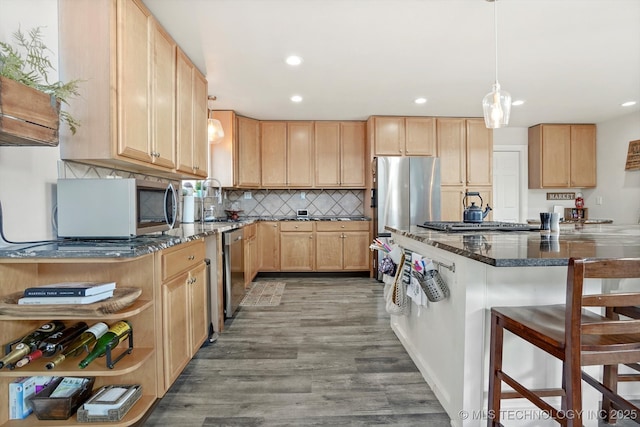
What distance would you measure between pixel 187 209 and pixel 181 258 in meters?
1.60

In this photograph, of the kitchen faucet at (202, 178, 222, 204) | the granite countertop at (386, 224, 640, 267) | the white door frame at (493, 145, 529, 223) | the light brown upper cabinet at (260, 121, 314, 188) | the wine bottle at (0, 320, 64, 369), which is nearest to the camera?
the granite countertop at (386, 224, 640, 267)

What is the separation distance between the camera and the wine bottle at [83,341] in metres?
1.32

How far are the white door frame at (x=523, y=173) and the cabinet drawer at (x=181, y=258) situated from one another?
4.91 meters

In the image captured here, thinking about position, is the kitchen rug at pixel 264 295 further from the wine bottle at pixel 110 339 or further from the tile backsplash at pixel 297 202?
the wine bottle at pixel 110 339

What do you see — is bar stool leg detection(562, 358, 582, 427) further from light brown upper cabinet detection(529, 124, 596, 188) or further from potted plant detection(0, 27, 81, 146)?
light brown upper cabinet detection(529, 124, 596, 188)

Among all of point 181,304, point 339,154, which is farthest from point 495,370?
point 339,154

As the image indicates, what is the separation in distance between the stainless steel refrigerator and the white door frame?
169 centimetres

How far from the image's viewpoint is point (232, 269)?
112 inches

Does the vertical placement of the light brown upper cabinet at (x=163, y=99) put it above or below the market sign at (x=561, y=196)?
above

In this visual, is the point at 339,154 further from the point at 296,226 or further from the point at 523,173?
the point at 523,173

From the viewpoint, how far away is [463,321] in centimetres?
139

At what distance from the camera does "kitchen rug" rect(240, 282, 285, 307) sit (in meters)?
3.39

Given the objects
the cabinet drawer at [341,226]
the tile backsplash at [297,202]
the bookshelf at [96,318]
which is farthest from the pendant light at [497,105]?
the tile backsplash at [297,202]

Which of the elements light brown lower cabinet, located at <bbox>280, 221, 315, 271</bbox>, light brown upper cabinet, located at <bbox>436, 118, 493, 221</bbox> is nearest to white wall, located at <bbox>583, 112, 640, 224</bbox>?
light brown upper cabinet, located at <bbox>436, 118, 493, 221</bbox>
